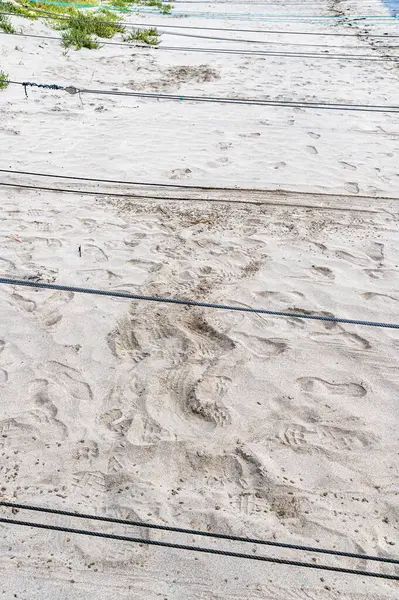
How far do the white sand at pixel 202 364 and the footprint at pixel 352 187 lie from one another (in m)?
0.03

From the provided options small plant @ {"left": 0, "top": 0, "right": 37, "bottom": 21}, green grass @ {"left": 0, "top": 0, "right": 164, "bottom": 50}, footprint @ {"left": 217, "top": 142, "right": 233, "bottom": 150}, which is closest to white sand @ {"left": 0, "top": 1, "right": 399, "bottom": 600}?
footprint @ {"left": 217, "top": 142, "right": 233, "bottom": 150}

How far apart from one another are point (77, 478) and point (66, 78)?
7.09 metres

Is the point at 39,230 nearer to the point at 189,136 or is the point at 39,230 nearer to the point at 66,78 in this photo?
the point at 189,136

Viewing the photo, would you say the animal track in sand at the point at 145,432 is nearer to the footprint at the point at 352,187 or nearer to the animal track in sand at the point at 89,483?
the animal track in sand at the point at 89,483

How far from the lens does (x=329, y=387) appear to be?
330cm

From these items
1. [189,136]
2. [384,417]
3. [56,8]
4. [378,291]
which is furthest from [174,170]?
[56,8]

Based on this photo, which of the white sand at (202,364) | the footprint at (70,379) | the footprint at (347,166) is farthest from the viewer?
the footprint at (347,166)

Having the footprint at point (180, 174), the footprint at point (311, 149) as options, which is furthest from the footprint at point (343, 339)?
the footprint at point (311, 149)

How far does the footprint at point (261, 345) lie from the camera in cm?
354

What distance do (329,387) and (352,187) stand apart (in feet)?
9.33

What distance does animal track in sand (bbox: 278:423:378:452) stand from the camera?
2.94 meters

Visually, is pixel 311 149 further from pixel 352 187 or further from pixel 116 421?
pixel 116 421

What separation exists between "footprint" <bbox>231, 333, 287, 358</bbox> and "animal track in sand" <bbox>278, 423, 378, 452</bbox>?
0.60 m

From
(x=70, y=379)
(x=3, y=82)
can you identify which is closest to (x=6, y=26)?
(x=3, y=82)
